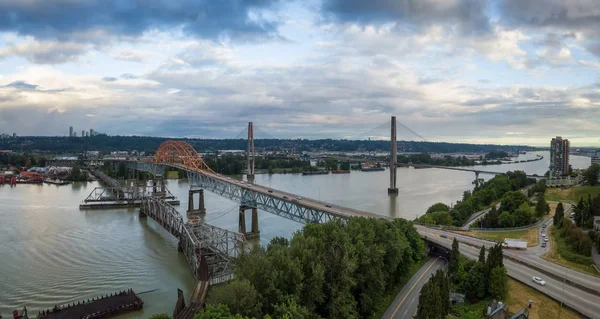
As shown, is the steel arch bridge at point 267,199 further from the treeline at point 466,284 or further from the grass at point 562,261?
the grass at point 562,261

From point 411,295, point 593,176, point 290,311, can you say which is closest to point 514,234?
point 411,295

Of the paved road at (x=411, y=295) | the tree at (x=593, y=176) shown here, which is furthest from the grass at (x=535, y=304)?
the tree at (x=593, y=176)

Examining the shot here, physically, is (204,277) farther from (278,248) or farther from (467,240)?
(467,240)

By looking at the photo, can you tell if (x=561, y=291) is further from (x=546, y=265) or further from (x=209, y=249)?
(x=209, y=249)

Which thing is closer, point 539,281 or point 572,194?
point 539,281

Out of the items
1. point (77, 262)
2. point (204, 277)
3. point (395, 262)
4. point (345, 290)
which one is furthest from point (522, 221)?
point (77, 262)

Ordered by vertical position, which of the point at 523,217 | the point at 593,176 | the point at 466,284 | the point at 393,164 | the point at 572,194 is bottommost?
the point at 466,284
